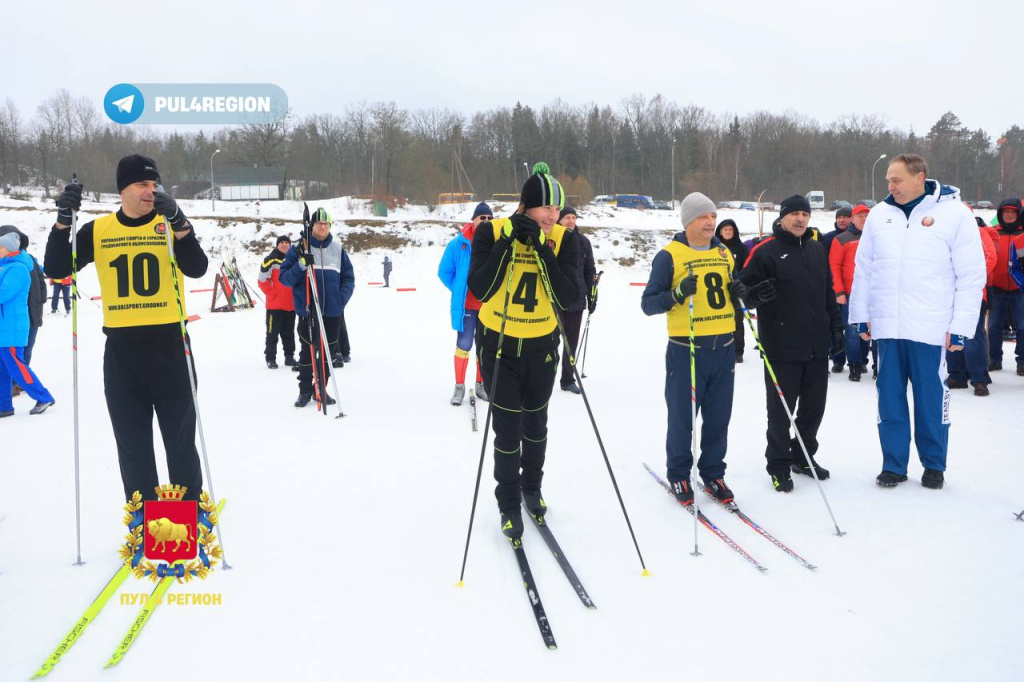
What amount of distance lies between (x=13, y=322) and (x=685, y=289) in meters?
6.50

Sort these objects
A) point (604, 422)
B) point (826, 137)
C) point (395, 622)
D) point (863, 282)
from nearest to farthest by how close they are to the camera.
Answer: point (395, 622), point (863, 282), point (604, 422), point (826, 137)

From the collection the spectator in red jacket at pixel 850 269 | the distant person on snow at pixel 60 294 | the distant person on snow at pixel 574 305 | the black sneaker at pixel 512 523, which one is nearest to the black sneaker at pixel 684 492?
the black sneaker at pixel 512 523

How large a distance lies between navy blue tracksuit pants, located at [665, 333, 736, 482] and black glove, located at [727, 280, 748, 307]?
0.87ft

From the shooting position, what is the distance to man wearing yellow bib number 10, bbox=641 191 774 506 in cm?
406

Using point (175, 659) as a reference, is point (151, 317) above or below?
above

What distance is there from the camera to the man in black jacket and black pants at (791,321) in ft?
14.2

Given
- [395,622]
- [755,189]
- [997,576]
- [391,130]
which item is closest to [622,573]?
[395,622]

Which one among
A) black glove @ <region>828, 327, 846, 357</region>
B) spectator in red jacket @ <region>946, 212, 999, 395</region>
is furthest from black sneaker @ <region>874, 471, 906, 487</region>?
black glove @ <region>828, 327, 846, 357</region>

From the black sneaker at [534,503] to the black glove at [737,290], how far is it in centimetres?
176

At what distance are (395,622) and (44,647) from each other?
1.47 meters

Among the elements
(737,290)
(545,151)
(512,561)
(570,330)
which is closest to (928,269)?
(737,290)

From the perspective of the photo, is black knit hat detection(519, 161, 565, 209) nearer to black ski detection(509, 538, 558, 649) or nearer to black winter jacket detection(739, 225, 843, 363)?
black winter jacket detection(739, 225, 843, 363)

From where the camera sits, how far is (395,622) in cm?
284

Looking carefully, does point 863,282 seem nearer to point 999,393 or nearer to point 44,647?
point 999,393
